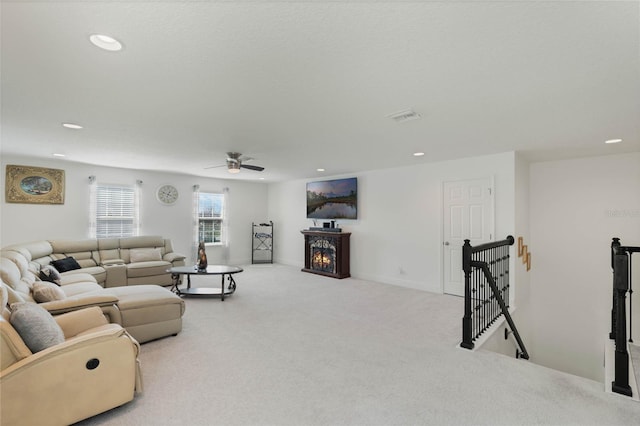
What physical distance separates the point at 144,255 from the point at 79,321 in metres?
3.73

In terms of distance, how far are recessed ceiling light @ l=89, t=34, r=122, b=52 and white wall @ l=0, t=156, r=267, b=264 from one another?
5560 mm

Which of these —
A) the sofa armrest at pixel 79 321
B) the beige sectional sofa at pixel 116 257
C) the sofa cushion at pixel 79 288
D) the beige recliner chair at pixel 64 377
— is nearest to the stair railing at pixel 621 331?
the beige recliner chair at pixel 64 377

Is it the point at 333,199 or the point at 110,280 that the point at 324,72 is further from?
the point at 110,280

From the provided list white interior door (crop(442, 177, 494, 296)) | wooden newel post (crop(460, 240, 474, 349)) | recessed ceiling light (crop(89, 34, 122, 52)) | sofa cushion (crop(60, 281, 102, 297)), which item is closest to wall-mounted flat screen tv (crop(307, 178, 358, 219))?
white interior door (crop(442, 177, 494, 296))

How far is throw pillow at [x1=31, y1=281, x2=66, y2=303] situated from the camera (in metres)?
2.95

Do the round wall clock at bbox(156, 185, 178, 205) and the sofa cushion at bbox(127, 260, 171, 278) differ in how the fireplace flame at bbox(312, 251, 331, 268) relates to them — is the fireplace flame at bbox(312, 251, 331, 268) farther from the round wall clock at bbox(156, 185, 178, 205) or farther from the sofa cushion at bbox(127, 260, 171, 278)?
the round wall clock at bbox(156, 185, 178, 205)

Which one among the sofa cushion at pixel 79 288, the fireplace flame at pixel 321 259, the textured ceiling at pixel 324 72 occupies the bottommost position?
the fireplace flame at pixel 321 259

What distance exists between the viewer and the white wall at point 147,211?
5621 millimetres

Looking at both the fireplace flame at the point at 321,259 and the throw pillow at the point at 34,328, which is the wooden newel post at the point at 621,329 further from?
the fireplace flame at the point at 321,259

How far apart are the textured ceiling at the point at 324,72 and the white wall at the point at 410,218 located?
42.3 inches

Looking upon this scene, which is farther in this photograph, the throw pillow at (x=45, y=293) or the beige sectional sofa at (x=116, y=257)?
the beige sectional sofa at (x=116, y=257)

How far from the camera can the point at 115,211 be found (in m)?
6.67

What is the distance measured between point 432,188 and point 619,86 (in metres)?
3.40

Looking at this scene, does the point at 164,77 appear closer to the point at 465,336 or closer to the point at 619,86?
the point at 619,86
